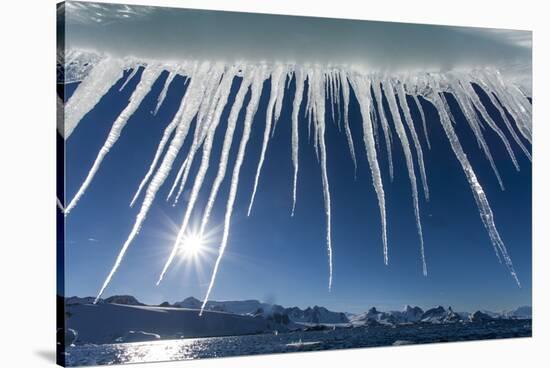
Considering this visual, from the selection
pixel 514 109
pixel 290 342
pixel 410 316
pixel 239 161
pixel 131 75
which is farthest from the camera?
pixel 514 109

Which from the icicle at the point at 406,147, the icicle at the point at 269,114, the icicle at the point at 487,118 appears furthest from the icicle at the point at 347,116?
the icicle at the point at 487,118

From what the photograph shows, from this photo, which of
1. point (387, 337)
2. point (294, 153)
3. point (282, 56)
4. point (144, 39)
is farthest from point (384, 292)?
point (144, 39)

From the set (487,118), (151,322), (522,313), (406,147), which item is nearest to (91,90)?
(151,322)

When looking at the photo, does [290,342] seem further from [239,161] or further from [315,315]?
[239,161]

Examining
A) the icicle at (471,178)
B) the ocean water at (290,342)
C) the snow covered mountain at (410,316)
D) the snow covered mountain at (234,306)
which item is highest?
the icicle at (471,178)

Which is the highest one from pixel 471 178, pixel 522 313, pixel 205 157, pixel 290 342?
pixel 205 157

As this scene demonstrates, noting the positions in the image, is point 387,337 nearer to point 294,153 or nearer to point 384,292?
point 384,292

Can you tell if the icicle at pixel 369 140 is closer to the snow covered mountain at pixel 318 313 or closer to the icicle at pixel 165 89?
the snow covered mountain at pixel 318 313
